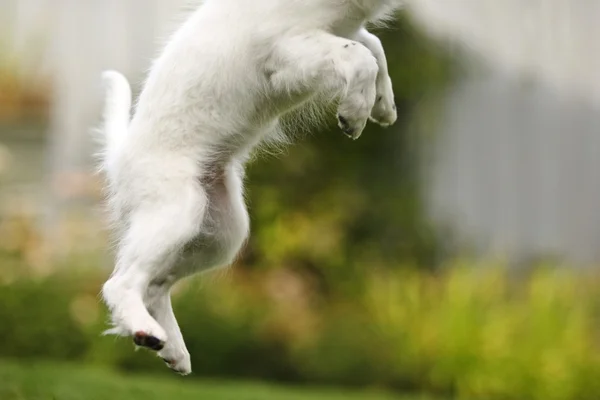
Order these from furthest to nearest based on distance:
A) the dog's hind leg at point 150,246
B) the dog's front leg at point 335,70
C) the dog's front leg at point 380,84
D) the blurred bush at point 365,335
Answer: the blurred bush at point 365,335
the dog's front leg at point 380,84
the dog's hind leg at point 150,246
the dog's front leg at point 335,70

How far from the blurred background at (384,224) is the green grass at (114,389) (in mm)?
109

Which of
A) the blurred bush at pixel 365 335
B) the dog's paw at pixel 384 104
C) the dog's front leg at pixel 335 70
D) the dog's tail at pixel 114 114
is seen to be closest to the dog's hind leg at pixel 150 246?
the dog's tail at pixel 114 114

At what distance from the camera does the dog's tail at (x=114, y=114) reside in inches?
146

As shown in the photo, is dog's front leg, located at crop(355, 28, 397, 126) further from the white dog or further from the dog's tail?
the dog's tail

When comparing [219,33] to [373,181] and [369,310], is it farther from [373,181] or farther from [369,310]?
[373,181]

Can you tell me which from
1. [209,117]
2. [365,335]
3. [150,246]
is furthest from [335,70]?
[365,335]

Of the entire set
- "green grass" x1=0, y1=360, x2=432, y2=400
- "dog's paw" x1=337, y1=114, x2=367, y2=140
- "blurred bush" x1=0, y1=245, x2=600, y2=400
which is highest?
"dog's paw" x1=337, y1=114, x2=367, y2=140

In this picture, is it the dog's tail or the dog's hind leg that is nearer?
the dog's hind leg

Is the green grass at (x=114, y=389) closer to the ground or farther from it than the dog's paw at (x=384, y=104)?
closer to the ground

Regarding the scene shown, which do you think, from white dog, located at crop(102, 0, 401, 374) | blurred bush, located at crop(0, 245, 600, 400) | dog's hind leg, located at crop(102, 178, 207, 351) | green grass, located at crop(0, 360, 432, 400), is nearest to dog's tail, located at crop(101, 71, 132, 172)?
white dog, located at crop(102, 0, 401, 374)

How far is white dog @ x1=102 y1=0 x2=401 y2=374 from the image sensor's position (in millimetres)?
3176

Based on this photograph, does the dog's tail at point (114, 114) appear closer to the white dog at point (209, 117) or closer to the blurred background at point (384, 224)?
the white dog at point (209, 117)

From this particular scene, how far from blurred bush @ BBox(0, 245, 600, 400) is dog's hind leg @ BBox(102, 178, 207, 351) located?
13.6 feet

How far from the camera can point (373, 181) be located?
939cm
